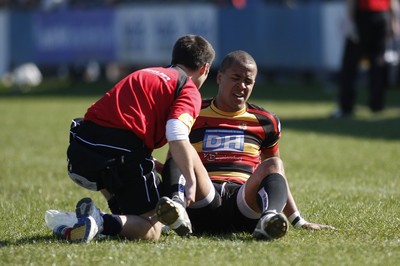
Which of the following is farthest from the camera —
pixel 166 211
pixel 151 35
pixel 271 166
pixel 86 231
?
pixel 151 35

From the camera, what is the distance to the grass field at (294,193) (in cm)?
587

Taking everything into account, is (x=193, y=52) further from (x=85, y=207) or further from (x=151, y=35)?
(x=151, y=35)

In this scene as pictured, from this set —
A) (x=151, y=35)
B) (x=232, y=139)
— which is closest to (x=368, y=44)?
(x=232, y=139)

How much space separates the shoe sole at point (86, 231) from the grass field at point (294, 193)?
→ 0.05 metres

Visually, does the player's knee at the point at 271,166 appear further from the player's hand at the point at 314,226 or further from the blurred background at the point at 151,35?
the blurred background at the point at 151,35

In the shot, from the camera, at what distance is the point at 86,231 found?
247 inches

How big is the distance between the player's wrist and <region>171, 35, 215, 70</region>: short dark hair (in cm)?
113

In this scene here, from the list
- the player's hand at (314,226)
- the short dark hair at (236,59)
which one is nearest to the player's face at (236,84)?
the short dark hair at (236,59)

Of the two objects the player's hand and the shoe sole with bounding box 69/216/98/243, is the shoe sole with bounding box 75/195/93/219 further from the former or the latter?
the player's hand

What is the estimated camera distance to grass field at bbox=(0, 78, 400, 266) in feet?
19.3

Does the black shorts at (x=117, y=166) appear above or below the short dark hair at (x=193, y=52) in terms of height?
below

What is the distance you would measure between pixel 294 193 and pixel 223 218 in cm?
231

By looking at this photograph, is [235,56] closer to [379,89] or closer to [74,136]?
[74,136]

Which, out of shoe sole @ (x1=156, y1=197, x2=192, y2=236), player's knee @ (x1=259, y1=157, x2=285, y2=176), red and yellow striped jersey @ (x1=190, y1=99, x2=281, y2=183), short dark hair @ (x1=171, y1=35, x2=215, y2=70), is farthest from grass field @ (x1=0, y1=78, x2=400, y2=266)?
short dark hair @ (x1=171, y1=35, x2=215, y2=70)
